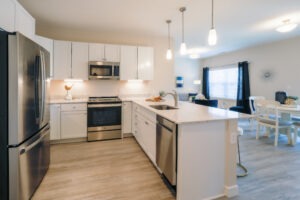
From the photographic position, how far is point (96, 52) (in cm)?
412

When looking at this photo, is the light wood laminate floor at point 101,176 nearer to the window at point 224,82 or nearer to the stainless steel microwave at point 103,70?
the stainless steel microwave at point 103,70

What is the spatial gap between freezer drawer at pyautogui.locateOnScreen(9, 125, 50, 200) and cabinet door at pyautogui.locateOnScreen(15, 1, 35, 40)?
58.4 inches

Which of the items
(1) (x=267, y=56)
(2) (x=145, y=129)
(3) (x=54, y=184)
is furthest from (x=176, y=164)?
(1) (x=267, y=56)

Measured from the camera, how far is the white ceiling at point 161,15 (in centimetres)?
288

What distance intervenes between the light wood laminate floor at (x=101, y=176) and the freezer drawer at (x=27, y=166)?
0.66 feet

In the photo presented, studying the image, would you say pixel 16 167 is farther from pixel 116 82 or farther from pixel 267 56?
pixel 267 56

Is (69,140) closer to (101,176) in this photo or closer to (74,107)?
(74,107)

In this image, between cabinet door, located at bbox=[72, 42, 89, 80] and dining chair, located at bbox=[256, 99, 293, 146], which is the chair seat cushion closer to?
dining chair, located at bbox=[256, 99, 293, 146]

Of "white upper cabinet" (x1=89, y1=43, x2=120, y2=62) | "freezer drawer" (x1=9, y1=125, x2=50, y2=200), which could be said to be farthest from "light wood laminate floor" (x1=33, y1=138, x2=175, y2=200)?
"white upper cabinet" (x1=89, y1=43, x2=120, y2=62)

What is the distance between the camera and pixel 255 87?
243 inches

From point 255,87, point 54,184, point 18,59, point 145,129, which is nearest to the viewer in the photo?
point 18,59

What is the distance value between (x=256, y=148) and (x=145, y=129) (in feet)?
8.09

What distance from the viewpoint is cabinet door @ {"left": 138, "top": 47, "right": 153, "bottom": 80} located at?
4465 mm

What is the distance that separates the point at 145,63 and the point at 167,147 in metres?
2.92
